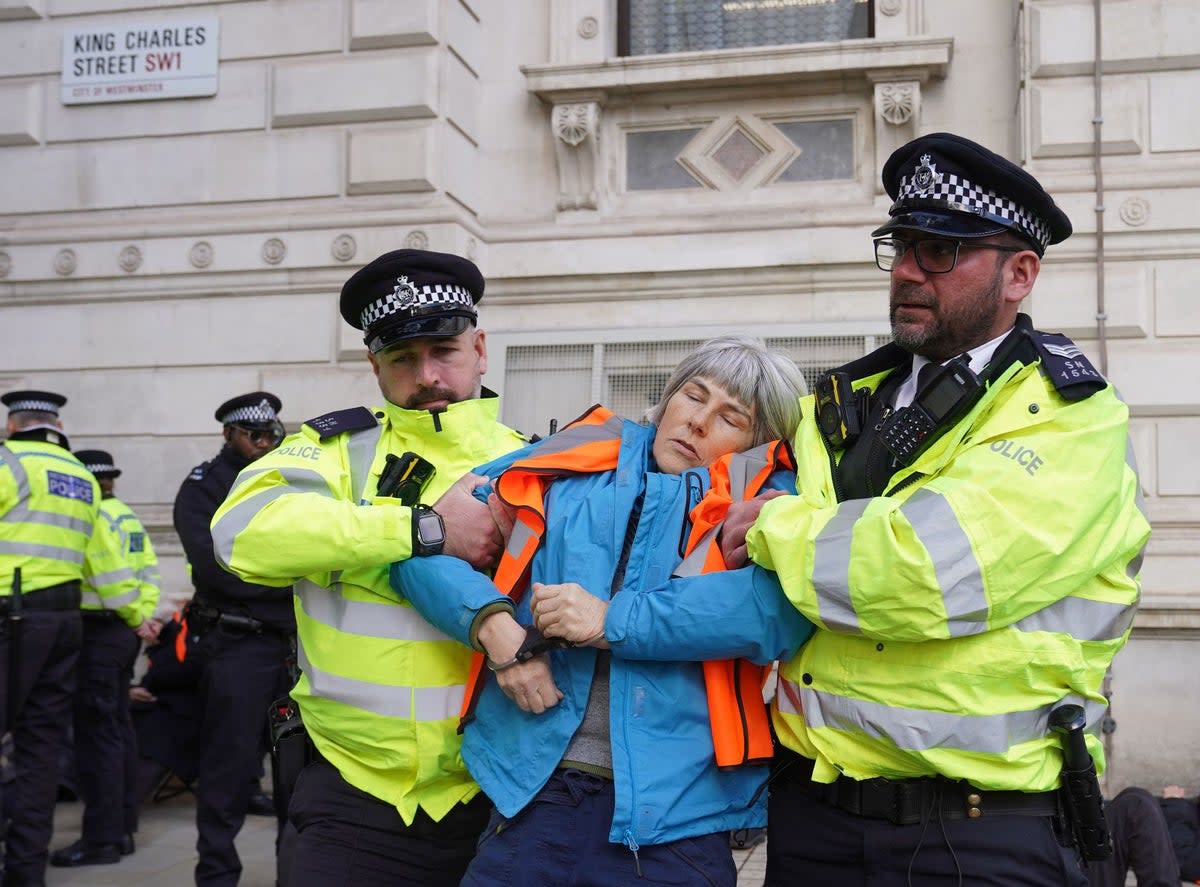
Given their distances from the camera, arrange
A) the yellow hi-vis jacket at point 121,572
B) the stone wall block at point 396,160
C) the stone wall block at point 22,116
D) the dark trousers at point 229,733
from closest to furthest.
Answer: the dark trousers at point 229,733 < the yellow hi-vis jacket at point 121,572 < the stone wall block at point 396,160 < the stone wall block at point 22,116

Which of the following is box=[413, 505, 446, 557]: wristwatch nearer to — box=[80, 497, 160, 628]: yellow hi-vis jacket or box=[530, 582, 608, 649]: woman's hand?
box=[530, 582, 608, 649]: woman's hand

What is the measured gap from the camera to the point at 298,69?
8273 millimetres

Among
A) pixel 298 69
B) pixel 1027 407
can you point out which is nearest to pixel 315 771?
pixel 1027 407

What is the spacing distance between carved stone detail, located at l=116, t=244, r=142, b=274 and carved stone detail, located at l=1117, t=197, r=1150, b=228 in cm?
609

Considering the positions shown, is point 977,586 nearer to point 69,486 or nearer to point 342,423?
point 342,423

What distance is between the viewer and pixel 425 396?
3215 millimetres

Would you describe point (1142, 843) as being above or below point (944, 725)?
below

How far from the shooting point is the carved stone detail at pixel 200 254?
8.30 metres

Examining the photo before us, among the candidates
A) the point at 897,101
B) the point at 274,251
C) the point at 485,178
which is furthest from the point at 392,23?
the point at 897,101

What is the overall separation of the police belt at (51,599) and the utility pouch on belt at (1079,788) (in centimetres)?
516

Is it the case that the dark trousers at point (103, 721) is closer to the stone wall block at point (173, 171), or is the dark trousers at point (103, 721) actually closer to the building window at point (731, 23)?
the stone wall block at point (173, 171)

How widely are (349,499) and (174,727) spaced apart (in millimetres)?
5238

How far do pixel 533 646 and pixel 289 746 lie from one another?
990 millimetres

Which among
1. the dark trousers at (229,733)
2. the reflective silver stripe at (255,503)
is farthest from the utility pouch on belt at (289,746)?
the dark trousers at (229,733)
